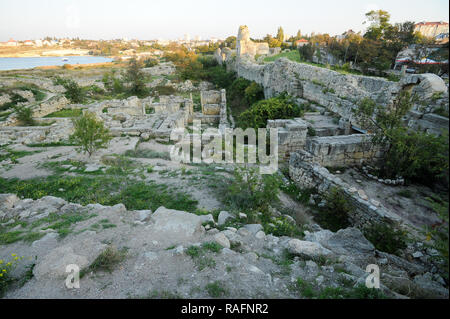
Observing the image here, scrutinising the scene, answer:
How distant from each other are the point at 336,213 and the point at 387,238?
134 cm

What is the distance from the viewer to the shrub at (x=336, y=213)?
5.41m

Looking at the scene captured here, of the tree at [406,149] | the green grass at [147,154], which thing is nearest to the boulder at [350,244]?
the tree at [406,149]

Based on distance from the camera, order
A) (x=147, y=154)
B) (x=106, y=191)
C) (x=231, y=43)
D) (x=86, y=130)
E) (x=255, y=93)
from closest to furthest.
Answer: (x=106, y=191) < (x=86, y=130) < (x=147, y=154) < (x=255, y=93) < (x=231, y=43)

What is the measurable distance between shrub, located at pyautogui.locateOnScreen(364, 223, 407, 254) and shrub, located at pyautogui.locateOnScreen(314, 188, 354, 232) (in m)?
0.87

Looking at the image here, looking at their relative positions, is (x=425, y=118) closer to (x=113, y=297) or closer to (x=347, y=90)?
(x=347, y=90)

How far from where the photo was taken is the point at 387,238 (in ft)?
14.1

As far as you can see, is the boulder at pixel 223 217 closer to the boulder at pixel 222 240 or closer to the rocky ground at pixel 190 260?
the rocky ground at pixel 190 260

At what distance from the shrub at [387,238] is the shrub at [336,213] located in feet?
2.85

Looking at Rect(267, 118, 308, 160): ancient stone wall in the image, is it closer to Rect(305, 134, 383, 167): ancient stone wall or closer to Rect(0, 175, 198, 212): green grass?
Rect(305, 134, 383, 167): ancient stone wall

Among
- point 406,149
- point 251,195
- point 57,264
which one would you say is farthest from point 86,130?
point 406,149

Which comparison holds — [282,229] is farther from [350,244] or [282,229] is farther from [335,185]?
[335,185]
